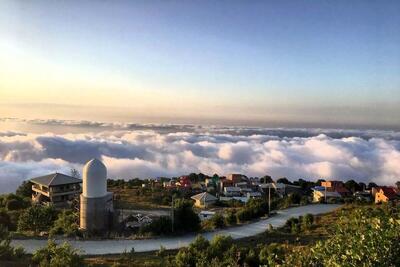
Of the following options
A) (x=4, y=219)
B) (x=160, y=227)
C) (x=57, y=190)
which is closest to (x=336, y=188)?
(x=57, y=190)

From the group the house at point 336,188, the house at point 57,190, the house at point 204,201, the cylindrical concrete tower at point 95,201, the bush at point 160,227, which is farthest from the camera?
the house at point 336,188

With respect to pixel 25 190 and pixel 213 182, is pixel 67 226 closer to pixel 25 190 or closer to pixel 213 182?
pixel 25 190

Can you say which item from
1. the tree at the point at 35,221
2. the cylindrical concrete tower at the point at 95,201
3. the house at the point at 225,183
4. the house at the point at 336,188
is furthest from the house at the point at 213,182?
the tree at the point at 35,221

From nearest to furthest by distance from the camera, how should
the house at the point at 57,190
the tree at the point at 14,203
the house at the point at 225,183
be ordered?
the tree at the point at 14,203 → the house at the point at 57,190 → the house at the point at 225,183

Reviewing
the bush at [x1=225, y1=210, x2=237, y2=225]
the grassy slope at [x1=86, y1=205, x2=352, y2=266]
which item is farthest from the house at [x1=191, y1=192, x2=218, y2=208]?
the grassy slope at [x1=86, y1=205, x2=352, y2=266]

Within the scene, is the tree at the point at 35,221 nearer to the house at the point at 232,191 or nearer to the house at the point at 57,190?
the house at the point at 57,190

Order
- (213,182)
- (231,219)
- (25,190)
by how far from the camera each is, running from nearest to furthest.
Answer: (231,219), (25,190), (213,182)

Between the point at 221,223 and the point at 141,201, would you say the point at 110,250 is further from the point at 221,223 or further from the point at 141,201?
the point at 141,201
